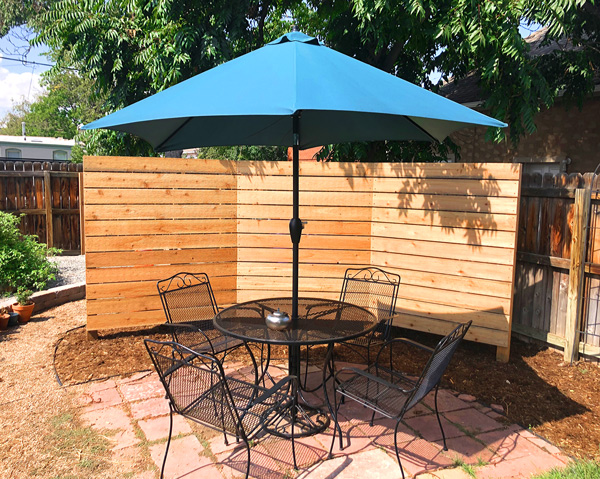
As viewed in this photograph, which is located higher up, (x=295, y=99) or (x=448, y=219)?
(x=295, y=99)

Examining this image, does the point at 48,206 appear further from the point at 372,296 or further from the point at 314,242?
the point at 372,296

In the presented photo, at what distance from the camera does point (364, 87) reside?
288cm

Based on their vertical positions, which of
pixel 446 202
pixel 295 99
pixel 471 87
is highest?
pixel 471 87

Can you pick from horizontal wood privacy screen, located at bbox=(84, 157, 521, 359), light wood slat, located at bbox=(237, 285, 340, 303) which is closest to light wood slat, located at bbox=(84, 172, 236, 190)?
horizontal wood privacy screen, located at bbox=(84, 157, 521, 359)

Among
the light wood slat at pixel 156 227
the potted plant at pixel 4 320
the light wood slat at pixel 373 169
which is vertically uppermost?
the light wood slat at pixel 373 169

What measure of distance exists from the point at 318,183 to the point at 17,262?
427cm

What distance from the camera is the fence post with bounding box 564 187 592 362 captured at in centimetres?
462

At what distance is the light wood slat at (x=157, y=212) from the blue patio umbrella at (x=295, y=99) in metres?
1.35

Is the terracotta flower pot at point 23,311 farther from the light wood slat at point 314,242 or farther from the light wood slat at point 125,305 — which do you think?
the light wood slat at point 314,242

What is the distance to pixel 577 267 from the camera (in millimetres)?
4660

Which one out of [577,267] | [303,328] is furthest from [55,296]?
[577,267]

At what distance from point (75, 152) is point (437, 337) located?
86.1ft

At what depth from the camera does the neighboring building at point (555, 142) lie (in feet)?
27.6

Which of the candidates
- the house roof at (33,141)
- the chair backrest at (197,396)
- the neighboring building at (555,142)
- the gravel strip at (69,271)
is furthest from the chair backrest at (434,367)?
the house roof at (33,141)
